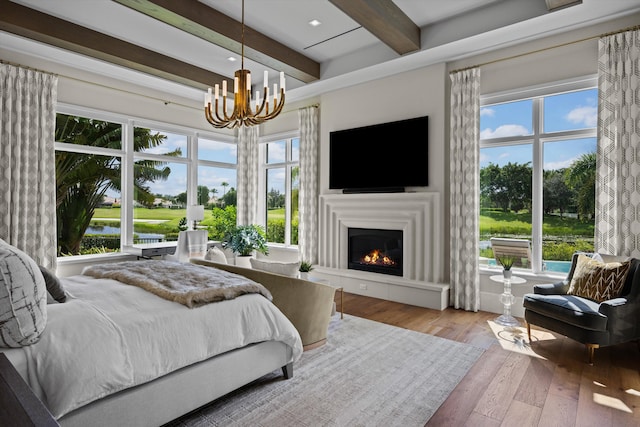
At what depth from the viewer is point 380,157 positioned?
5.00 m

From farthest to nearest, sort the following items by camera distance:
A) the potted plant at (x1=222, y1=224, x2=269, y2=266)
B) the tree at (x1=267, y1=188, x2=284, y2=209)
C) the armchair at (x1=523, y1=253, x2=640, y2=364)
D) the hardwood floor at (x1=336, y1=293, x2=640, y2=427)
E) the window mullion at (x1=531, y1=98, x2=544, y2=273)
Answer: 1. the tree at (x1=267, y1=188, x2=284, y2=209)
2. the potted plant at (x1=222, y1=224, x2=269, y2=266)
3. the window mullion at (x1=531, y1=98, x2=544, y2=273)
4. the armchair at (x1=523, y1=253, x2=640, y2=364)
5. the hardwood floor at (x1=336, y1=293, x2=640, y2=427)

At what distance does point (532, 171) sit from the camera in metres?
4.04

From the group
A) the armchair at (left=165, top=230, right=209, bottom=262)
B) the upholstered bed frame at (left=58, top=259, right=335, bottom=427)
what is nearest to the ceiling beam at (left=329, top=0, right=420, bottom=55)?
the upholstered bed frame at (left=58, top=259, right=335, bottom=427)

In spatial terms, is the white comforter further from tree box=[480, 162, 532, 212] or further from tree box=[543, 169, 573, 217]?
tree box=[543, 169, 573, 217]

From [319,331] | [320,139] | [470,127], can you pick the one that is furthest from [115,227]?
[470,127]

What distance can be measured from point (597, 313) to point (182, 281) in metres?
3.13

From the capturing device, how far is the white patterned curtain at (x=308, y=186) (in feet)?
18.9

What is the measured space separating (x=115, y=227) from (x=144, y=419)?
4.22 m

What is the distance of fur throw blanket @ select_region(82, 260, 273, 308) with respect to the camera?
2111 millimetres

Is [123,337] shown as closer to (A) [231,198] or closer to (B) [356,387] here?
(B) [356,387]

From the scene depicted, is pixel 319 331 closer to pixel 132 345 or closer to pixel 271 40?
pixel 132 345

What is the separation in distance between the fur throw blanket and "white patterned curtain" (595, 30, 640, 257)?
130 inches

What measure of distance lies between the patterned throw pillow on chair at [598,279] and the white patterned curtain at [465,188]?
3.52 ft

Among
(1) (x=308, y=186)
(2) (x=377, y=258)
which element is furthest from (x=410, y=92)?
(2) (x=377, y=258)
